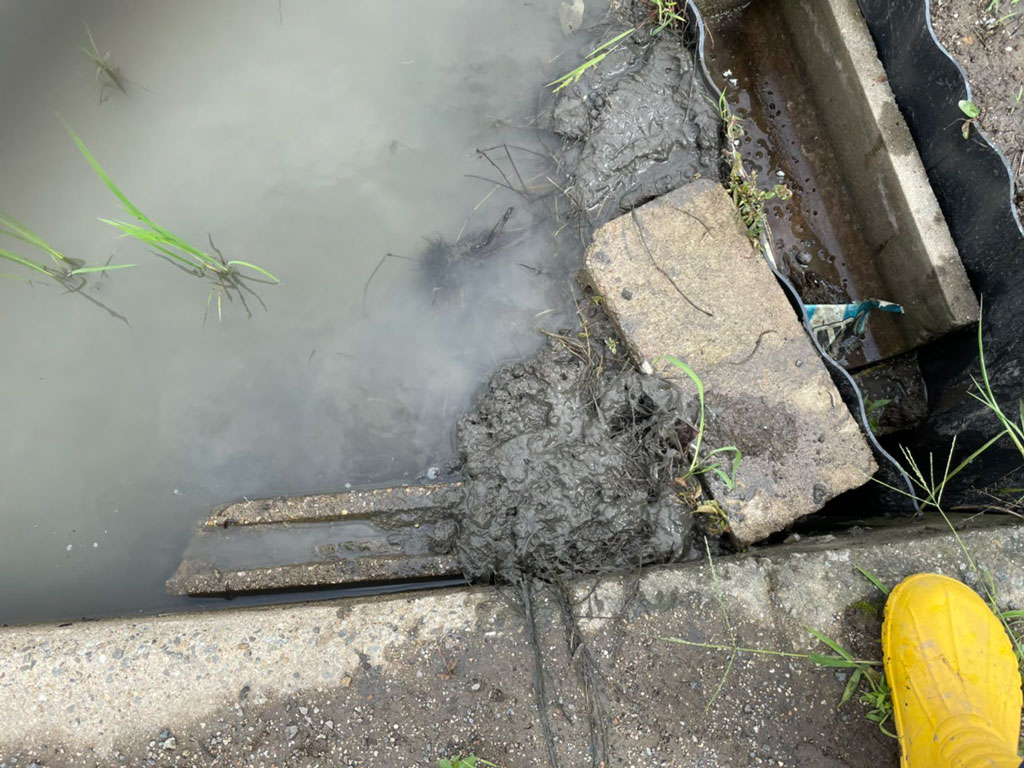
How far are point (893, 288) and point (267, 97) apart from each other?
2541mm

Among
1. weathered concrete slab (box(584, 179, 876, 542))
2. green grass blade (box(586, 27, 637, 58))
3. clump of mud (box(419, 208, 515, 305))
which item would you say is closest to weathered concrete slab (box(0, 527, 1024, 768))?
weathered concrete slab (box(584, 179, 876, 542))

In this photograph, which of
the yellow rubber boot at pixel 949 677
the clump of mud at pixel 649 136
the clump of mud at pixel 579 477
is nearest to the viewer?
the yellow rubber boot at pixel 949 677

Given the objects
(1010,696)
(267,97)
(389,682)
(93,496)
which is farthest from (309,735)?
(267,97)

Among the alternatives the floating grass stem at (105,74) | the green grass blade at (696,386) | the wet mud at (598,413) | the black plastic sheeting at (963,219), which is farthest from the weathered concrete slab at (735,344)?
the floating grass stem at (105,74)

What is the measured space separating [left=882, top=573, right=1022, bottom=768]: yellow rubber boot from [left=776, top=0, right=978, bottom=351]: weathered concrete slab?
0.88 m

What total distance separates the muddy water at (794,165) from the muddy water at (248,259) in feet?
2.55

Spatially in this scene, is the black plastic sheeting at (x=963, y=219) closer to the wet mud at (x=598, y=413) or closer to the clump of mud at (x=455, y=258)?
the wet mud at (x=598, y=413)

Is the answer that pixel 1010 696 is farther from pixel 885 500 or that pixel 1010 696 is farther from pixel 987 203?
pixel 987 203

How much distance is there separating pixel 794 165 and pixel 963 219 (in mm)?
647

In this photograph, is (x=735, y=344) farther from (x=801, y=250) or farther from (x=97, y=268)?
(x=97, y=268)

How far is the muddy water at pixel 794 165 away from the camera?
2.18m

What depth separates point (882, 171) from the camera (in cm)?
199

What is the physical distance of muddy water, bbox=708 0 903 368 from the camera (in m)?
2.18

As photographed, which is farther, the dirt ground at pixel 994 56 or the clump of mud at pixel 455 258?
the clump of mud at pixel 455 258
